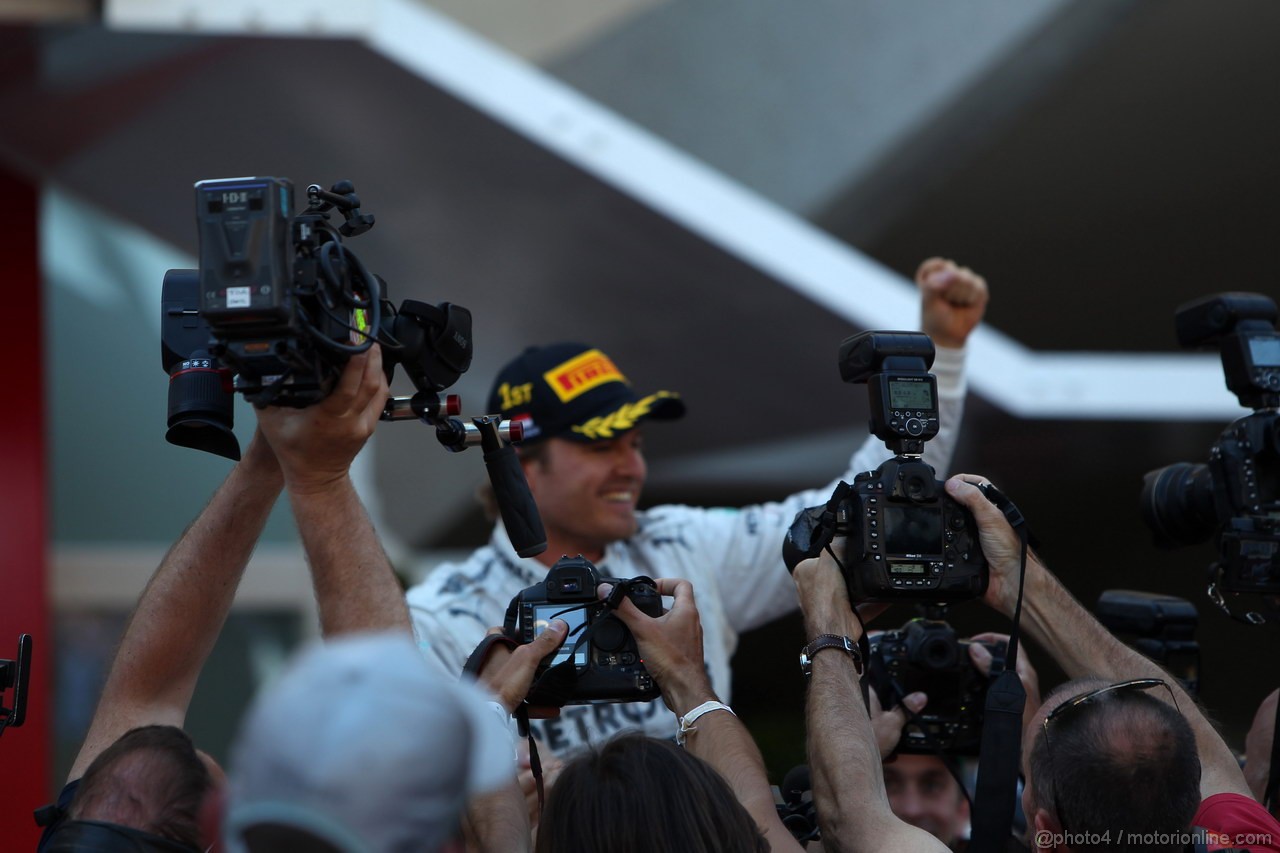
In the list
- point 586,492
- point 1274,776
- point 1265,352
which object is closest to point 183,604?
point 586,492

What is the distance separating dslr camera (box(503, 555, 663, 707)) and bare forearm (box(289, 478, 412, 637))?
28 centimetres

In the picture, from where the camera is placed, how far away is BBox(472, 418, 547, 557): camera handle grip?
2178mm

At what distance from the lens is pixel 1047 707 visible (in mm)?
2020

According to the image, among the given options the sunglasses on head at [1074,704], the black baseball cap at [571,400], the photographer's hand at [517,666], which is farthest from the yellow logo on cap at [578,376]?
the sunglasses on head at [1074,704]

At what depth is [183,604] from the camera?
221 centimetres

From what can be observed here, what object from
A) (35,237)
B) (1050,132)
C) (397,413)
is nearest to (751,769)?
(397,413)

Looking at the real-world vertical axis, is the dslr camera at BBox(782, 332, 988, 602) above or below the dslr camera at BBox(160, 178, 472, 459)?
below

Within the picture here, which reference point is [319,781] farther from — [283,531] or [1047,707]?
[283,531]

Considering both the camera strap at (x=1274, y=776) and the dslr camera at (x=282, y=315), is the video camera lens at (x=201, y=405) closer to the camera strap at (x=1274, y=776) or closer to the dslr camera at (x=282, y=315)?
the dslr camera at (x=282, y=315)

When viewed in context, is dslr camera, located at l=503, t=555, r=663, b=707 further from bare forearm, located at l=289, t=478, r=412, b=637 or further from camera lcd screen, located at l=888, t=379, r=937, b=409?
camera lcd screen, located at l=888, t=379, r=937, b=409

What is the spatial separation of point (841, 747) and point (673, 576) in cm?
105

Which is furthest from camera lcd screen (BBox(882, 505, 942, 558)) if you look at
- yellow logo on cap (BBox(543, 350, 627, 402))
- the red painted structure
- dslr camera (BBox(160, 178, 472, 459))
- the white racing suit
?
the red painted structure

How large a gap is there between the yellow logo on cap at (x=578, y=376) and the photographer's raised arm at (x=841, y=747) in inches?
41.6

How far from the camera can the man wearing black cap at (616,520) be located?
119 inches
